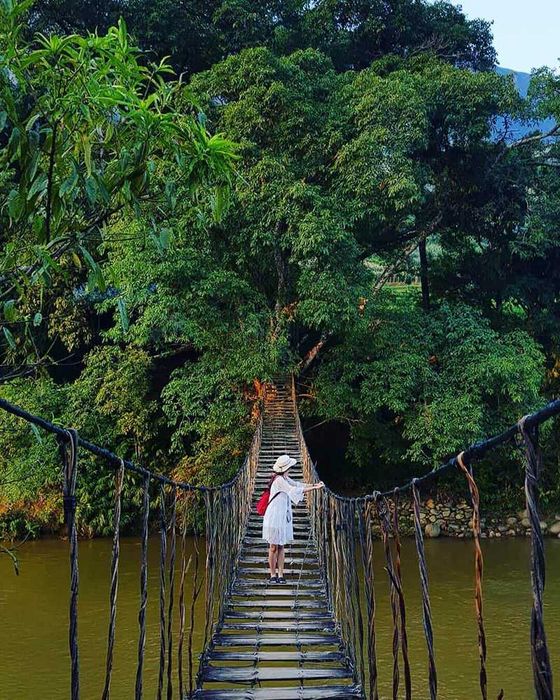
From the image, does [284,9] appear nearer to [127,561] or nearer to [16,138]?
[127,561]

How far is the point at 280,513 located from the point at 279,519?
0.11 ft

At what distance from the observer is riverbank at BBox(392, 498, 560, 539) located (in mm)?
8977

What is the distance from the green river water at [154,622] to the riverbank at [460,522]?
1.84 ft

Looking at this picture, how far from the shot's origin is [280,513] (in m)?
3.74

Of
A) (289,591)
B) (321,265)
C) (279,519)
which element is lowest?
(289,591)

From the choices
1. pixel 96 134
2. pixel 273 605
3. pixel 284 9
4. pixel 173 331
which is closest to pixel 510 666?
pixel 273 605

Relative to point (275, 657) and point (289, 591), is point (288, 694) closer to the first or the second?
point (275, 657)

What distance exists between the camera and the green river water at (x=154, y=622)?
4.83m

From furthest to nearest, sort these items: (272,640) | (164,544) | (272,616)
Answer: (272,616) → (272,640) → (164,544)

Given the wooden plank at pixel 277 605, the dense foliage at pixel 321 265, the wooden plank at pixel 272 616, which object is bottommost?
the wooden plank at pixel 272 616

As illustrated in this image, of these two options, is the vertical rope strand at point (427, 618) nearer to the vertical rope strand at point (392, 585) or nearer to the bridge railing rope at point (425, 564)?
the bridge railing rope at point (425, 564)

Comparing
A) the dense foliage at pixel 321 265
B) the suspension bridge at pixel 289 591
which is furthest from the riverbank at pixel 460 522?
the suspension bridge at pixel 289 591

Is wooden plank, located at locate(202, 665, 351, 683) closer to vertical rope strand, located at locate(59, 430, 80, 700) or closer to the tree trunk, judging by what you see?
vertical rope strand, located at locate(59, 430, 80, 700)

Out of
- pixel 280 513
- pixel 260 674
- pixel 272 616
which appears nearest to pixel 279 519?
pixel 280 513
